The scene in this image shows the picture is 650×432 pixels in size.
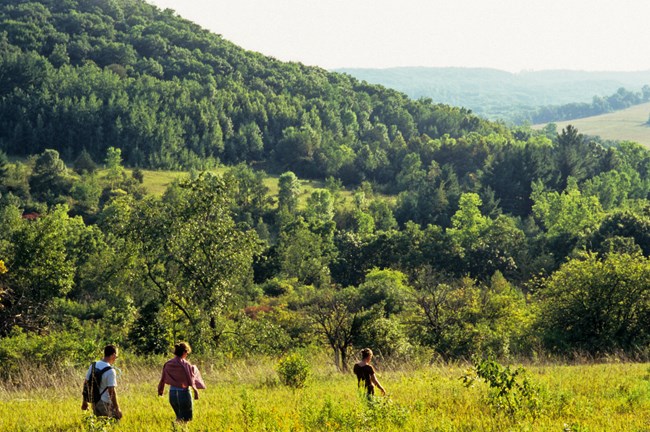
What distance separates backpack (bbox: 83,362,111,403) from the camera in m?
11.0

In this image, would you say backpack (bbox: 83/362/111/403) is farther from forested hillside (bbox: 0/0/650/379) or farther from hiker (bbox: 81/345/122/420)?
forested hillside (bbox: 0/0/650/379)

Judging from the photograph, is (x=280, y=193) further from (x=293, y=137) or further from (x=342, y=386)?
(x=342, y=386)

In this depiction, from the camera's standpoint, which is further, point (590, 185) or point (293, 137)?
point (293, 137)

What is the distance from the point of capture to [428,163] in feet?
513

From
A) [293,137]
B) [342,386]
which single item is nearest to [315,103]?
[293,137]

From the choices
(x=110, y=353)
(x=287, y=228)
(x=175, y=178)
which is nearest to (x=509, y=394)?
(x=110, y=353)

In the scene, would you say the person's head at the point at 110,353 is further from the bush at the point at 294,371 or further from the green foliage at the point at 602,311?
the green foliage at the point at 602,311

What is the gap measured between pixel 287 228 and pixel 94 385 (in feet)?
259

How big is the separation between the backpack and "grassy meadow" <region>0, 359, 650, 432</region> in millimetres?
431

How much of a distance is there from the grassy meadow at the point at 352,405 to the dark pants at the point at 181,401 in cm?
27

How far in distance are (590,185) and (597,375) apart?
103 m

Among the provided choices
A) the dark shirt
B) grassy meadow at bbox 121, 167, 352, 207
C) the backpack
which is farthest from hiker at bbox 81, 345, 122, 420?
grassy meadow at bbox 121, 167, 352, 207

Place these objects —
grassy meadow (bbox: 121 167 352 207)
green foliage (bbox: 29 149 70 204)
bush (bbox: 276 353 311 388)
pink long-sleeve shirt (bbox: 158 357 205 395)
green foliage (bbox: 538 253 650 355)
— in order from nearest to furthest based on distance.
A: pink long-sleeve shirt (bbox: 158 357 205 395) < bush (bbox: 276 353 311 388) < green foliage (bbox: 538 253 650 355) < green foliage (bbox: 29 149 70 204) < grassy meadow (bbox: 121 167 352 207)

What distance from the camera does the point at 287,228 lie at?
90.1 m
